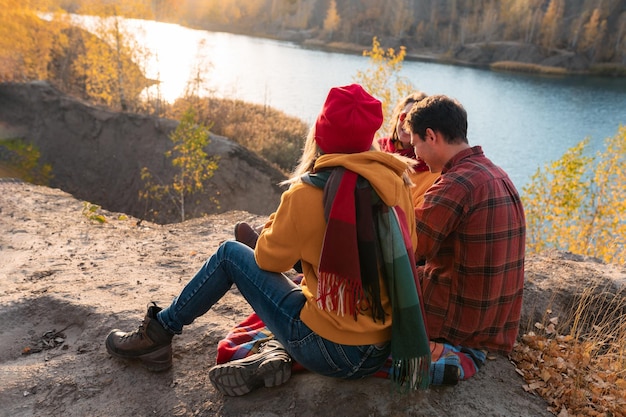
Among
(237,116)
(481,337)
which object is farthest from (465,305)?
(237,116)

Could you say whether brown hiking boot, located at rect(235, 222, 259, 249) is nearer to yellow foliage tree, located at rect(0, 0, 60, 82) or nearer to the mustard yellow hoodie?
the mustard yellow hoodie

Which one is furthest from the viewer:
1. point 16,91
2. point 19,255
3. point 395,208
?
point 16,91

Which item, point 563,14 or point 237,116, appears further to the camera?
point 563,14

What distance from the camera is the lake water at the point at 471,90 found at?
21.0m

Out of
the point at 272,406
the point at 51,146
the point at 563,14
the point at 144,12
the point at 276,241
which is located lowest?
the point at 51,146

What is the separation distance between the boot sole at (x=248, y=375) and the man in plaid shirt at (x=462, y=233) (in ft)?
2.68

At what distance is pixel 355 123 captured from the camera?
1.90 meters

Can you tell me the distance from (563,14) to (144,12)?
5990 centimetres

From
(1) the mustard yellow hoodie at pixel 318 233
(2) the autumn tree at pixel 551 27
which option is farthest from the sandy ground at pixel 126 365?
(2) the autumn tree at pixel 551 27

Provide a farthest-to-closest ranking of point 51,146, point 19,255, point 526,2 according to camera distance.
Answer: point 526,2, point 51,146, point 19,255

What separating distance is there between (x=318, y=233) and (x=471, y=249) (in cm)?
86

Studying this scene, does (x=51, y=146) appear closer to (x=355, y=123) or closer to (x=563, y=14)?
(x=355, y=123)

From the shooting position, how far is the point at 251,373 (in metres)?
2.49

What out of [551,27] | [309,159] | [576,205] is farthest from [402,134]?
[551,27]
